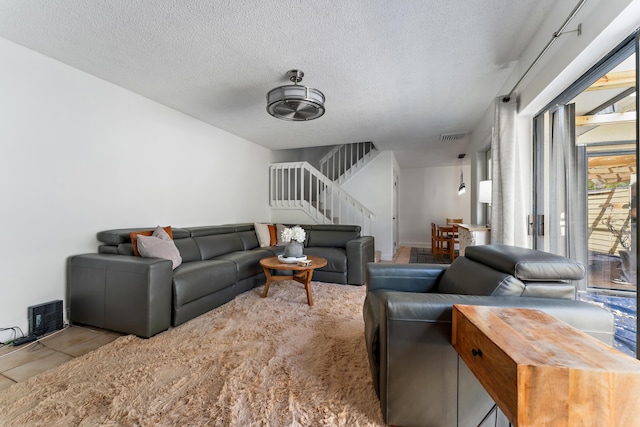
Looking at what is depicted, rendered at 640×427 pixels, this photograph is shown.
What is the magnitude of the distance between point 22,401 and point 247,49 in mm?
2769

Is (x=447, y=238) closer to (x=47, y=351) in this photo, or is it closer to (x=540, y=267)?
(x=540, y=267)

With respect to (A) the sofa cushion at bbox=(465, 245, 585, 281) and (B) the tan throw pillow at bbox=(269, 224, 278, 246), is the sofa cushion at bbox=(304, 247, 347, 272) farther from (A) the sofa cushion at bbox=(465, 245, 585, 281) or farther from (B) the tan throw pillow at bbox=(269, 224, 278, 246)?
(A) the sofa cushion at bbox=(465, 245, 585, 281)

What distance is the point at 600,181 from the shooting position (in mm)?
1714

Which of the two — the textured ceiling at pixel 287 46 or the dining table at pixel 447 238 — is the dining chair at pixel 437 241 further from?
the textured ceiling at pixel 287 46

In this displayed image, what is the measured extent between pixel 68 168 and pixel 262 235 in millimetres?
2587

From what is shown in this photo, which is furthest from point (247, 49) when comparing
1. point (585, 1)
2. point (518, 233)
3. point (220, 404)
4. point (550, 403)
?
point (518, 233)

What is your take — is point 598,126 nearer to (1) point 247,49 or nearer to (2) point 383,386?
(2) point 383,386

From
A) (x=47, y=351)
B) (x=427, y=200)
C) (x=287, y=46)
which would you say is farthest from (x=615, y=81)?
(x=427, y=200)

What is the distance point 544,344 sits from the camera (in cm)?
81

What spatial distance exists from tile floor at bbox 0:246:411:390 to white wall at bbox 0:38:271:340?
29 centimetres

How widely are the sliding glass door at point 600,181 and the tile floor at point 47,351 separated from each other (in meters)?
3.58

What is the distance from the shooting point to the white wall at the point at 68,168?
85.8 inches

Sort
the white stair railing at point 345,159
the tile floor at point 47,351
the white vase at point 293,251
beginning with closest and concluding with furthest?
the tile floor at point 47,351, the white vase at point 293,251, the white stair railing at point 345,159

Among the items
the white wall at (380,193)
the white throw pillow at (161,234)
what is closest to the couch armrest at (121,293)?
the white throw pillow at (161,234)
